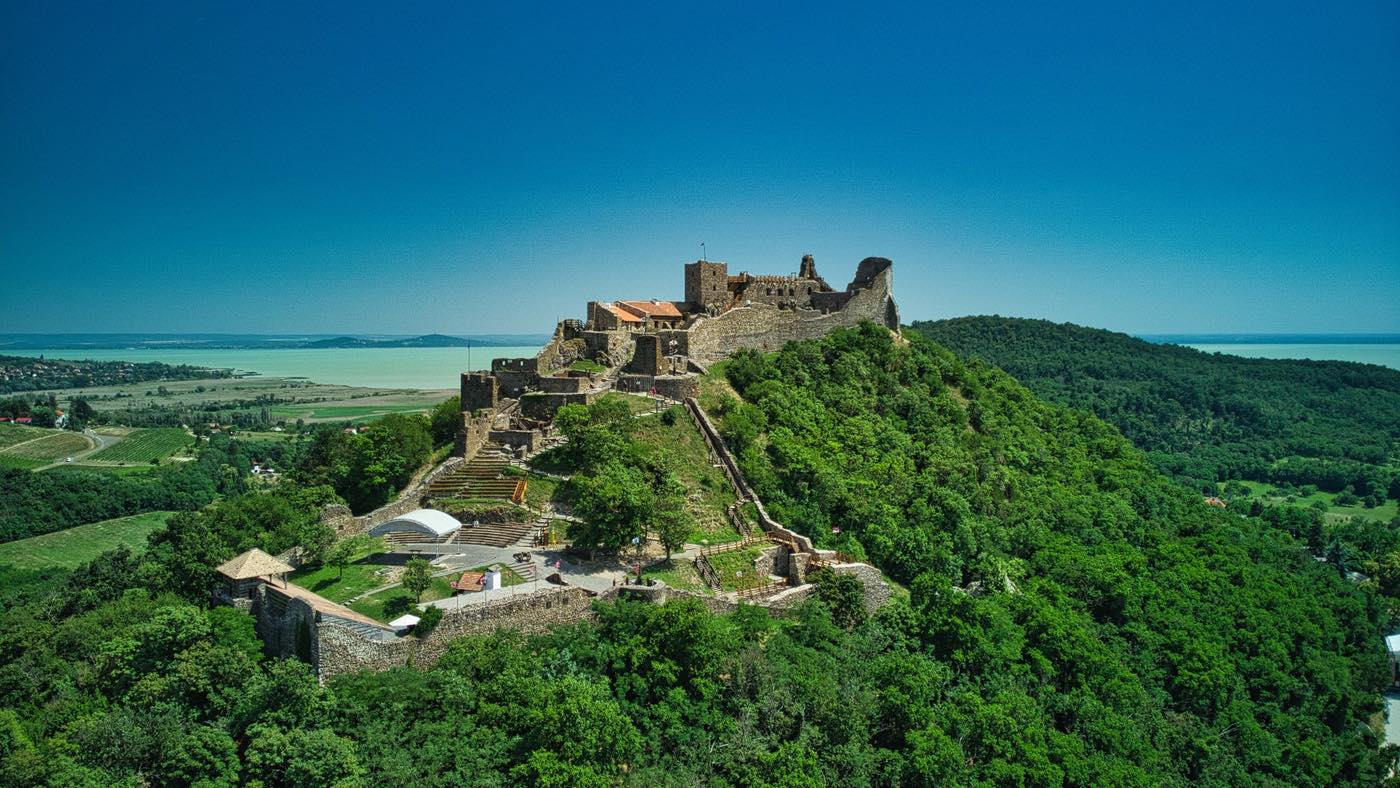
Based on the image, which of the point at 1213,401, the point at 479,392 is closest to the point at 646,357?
the point at 479,392

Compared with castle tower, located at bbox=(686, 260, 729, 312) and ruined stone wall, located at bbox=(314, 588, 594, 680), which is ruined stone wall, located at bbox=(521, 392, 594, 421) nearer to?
ruined stone wall, located at bbox=(314, 588, 594, 680)

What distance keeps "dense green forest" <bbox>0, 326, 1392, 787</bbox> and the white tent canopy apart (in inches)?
96.9

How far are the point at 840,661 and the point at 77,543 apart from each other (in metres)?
65.5

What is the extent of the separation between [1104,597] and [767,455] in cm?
1594

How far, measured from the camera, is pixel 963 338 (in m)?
116

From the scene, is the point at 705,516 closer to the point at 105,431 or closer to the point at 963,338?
the point at 963,338

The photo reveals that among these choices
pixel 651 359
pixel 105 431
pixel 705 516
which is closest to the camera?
pixel 705 516

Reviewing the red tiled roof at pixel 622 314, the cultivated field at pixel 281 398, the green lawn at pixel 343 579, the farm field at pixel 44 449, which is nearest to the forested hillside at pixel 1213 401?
the red tiled roof at pixel 622 314

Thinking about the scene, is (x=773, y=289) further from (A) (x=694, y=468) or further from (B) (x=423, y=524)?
(B) (x=423, y=524)

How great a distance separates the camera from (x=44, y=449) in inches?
3681

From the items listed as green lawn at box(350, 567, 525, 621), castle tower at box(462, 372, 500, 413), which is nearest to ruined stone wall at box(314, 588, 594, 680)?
green lawn at box(350, 567, 525, 621)

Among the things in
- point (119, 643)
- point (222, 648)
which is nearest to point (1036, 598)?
point (222, 648)

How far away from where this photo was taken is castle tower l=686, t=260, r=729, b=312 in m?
50.1

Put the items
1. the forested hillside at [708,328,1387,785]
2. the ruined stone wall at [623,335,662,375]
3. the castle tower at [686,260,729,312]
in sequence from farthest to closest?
the castle tower at [686,260,729,312]
the ruined stone wall at [623,335,662,375]
the forested hillside at [708,328,1387,785]
